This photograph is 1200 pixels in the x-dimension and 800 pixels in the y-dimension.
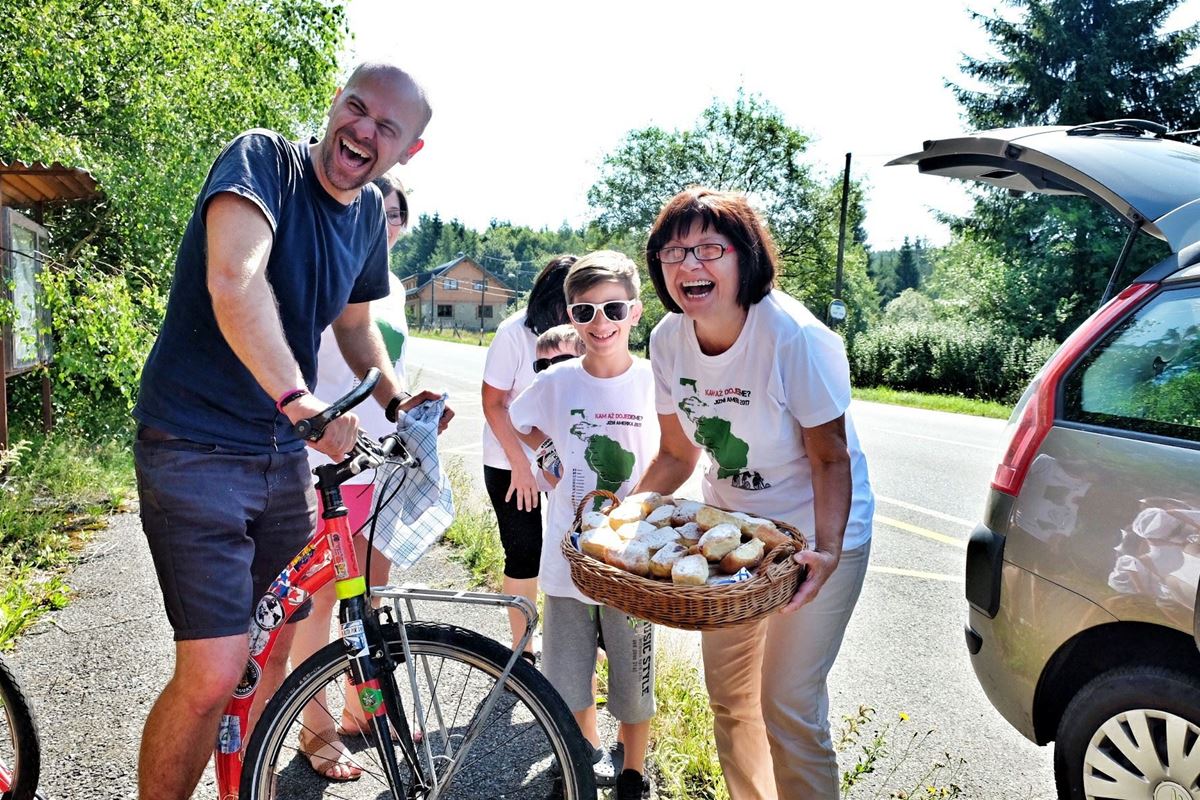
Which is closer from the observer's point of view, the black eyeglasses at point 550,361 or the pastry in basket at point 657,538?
the pastry in basket at point 657,538

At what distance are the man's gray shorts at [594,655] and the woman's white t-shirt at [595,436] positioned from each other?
0.57 ft

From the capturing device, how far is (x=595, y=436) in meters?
3.10

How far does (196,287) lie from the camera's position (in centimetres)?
226

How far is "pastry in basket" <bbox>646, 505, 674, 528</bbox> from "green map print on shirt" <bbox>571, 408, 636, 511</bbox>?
67 centimetres

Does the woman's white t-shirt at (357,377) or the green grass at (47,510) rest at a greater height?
the woman's white t-shirt at (357,377)

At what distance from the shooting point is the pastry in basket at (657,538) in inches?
86.9

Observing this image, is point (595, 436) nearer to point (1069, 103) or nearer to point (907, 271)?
point (1069, 103)

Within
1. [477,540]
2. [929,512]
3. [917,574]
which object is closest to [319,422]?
[477,540]

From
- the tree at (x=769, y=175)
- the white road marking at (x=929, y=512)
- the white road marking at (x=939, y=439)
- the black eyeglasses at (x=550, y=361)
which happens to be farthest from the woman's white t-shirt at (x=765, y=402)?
the tree at (x=769, y=175)

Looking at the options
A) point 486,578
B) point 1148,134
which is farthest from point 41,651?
point 1148,134

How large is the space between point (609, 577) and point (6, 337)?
6.29 metres

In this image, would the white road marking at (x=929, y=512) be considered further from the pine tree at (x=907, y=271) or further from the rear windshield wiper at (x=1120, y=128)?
the pine tree at (x=907, y=271)

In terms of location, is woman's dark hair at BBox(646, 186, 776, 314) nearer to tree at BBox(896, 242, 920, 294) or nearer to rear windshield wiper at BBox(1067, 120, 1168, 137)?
rear windshield wiper at BBox(1067, 120, 1168, 137)

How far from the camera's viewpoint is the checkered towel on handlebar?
2363 millimetres
